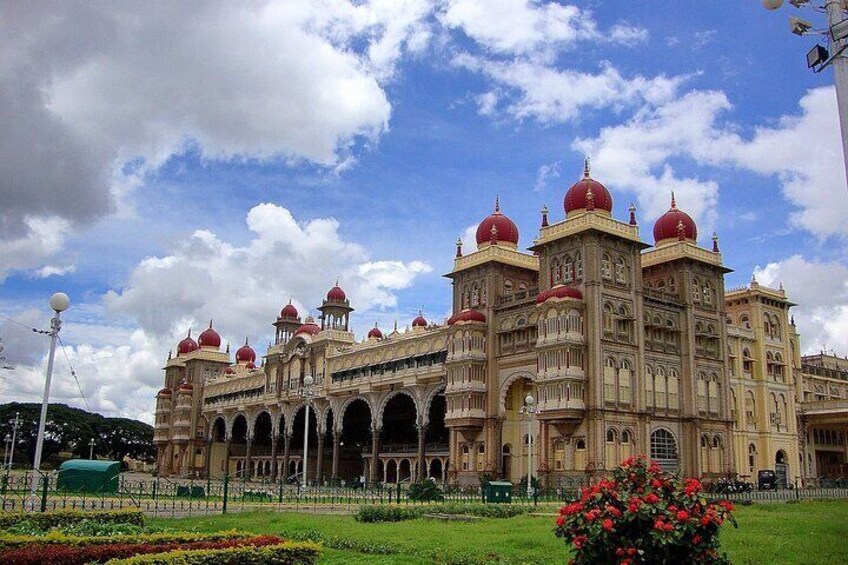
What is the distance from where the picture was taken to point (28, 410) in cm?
12488

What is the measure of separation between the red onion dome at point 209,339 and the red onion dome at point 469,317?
58.9 metres

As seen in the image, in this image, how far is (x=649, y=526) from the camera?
10.0 metres

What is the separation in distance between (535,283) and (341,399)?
24.1 m

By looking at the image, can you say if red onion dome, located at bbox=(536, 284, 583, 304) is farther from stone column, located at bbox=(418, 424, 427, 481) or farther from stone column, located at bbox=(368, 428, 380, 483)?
stone column, located at bbox=(368, 428, 380, 483)

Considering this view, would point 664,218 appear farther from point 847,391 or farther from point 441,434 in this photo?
point 847,391

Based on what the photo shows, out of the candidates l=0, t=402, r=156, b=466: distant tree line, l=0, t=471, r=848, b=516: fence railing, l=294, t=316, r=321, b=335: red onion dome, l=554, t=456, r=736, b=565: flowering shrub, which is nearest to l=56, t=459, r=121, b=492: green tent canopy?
l=0, t=471, r=848, b=516: fence railing

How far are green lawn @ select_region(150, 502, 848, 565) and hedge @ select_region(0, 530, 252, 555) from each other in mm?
2390

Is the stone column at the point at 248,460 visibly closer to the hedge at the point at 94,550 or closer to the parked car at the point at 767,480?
the parked car at the point at 767,480

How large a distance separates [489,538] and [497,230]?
44048mm

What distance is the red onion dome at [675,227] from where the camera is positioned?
6125cm

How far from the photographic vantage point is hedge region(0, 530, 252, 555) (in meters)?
15.1

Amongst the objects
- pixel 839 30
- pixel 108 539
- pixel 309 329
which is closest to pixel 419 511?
pixel 108 539

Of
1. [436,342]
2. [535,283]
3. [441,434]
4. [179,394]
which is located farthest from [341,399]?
[179,394]

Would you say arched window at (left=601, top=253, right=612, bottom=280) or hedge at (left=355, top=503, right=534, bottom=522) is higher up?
arched window at (left=601, top=253, right=612, bottom=280)
